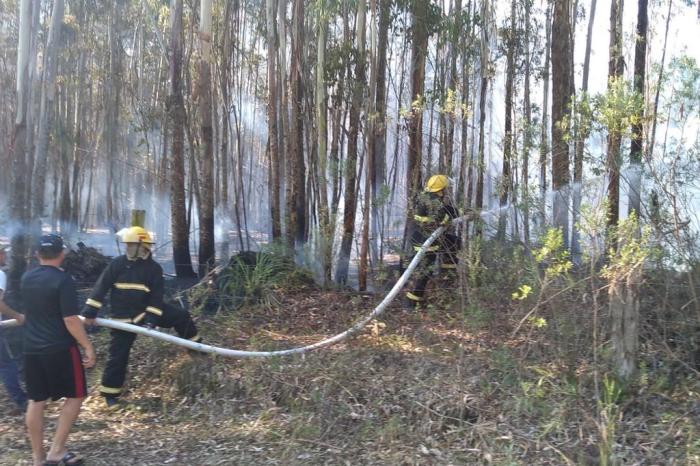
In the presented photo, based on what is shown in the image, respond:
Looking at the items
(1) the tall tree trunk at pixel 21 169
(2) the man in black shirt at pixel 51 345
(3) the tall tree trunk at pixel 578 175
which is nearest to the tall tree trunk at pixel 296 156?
(1) the tall tree trunk at pixel 21 169

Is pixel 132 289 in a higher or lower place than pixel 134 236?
lower

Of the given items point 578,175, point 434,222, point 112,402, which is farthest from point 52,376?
point 578,175

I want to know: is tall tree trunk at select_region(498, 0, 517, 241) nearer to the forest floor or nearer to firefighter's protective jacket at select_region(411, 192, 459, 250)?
firefighter's protective jacket at select_region(411, 192, 459, 250)

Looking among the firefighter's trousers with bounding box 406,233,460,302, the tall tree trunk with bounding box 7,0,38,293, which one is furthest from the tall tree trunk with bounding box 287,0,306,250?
the tall tree trunk with bounding box 7,0,38,293

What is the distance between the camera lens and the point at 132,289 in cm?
578

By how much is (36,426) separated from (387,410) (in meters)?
2.71

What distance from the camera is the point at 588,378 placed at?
491 cm

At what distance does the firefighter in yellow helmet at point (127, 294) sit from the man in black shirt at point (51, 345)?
98 cm

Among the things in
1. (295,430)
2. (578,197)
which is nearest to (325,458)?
(295,430)

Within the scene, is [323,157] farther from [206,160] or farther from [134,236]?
[134,236]

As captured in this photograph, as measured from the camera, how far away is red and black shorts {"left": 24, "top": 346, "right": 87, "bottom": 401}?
15.2ft

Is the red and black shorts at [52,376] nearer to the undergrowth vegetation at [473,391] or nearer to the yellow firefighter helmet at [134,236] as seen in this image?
the undergrowth vegetation at [473,391]

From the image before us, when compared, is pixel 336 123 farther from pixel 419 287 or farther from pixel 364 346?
pixel 364 346

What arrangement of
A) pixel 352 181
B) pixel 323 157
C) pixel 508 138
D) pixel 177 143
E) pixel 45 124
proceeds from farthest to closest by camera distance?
pixel 45 124 < pixel 177 143 < pixel 323 157 < pixel 352 181 < pixel 508 138
